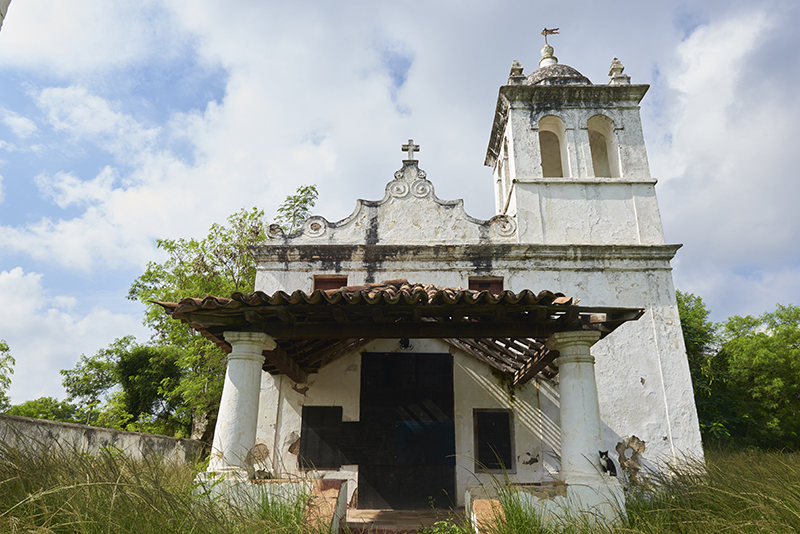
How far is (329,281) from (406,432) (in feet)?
11.1

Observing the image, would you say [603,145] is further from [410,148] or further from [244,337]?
[244,337]

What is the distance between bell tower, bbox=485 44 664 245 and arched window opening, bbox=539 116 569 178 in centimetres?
5

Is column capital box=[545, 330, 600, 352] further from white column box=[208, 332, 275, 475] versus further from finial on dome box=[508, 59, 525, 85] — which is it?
finial on dome box=[508, 59, 525, 85]

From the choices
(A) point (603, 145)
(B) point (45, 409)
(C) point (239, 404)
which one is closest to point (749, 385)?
(A) point (603, 145)

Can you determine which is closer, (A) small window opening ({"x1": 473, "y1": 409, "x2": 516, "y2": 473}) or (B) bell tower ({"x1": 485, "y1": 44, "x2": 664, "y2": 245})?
(A) small window opening ({"x1": 473, "y1": 409, "x2": 516, "y2": 473})

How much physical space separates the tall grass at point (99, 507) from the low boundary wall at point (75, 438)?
0.40 metres

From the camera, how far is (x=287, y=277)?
33.4ft

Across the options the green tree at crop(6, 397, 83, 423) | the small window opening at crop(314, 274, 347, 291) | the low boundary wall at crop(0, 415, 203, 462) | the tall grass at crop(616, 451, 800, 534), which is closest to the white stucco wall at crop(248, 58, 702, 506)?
the small window opening at crop(314, 274, 347, 291)

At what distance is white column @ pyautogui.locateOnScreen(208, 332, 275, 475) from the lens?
18.3 ft

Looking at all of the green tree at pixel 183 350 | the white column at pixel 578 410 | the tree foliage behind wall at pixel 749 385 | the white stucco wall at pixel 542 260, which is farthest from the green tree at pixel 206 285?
the tree foliage behind wall at pixel 749 385

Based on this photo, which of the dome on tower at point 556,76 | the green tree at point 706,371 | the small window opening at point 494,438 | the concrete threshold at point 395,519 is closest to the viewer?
the concrete threshold at point 395,519

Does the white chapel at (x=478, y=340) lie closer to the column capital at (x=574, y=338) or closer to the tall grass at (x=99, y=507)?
the column capital at (x=574, y=338)

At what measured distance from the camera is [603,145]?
13633 millimetres

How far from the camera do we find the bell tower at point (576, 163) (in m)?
10.8
